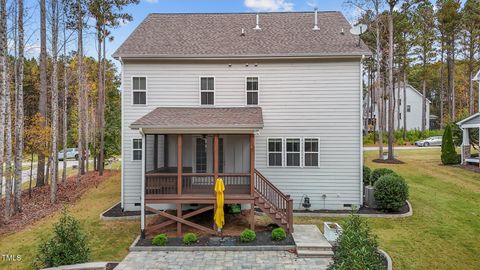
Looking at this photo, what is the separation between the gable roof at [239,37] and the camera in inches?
523

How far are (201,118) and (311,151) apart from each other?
5.08m

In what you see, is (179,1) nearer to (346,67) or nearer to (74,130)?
(346,67)

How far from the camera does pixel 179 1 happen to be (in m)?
20.9

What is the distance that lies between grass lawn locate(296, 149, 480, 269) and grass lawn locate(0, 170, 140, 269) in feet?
21.8

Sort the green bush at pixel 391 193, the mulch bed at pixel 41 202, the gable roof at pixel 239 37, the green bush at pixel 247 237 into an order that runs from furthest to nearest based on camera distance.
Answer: the gable roof at pixel 239 37 < the green bush at pixel 391 193 < the mulch bed at pixel 41 202 < the green bush at pixel 247 237

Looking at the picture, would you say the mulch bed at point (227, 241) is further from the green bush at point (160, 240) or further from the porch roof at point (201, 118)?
the porch roof at point (201, 118)

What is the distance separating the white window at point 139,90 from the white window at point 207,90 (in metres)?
2.47

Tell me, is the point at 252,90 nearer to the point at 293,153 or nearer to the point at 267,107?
the point at 267,107

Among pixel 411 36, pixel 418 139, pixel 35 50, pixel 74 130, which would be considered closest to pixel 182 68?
pixel 35 50

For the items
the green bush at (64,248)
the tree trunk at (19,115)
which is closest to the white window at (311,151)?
the green bush at (64,248)

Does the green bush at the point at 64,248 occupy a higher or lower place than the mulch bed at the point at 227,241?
higher

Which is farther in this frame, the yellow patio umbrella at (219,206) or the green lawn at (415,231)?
the yellow patio umbrella at (219,206)

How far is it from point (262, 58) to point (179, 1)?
10.7 metres

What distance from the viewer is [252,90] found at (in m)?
13.6
